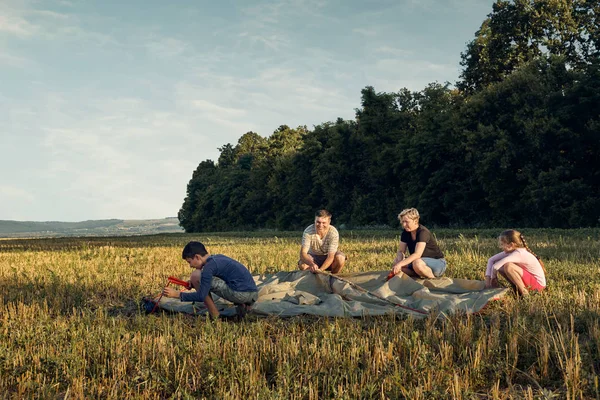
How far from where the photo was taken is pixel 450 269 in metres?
11.5

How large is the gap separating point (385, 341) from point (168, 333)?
2.34 meters

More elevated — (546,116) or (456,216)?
(546,116)

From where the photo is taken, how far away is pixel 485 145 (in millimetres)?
36281

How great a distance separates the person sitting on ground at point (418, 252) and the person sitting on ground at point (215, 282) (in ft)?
9.46

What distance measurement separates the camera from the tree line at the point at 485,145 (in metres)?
32.3

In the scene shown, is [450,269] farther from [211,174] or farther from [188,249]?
[211,174]

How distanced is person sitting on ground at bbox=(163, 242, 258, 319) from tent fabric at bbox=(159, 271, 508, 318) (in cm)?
18

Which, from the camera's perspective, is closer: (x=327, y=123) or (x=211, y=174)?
(x=327, y=123)

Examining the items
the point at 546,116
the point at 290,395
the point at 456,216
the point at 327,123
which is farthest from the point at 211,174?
the point at 290,395

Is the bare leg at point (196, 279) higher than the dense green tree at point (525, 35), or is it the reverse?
the dense green tree at point (525, 35)

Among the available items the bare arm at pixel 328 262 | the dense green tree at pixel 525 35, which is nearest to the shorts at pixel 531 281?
the bare arm at pixel 328 262

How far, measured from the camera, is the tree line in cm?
3231

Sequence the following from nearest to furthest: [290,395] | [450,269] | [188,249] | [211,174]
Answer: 1. [290,395]
2. [188,249]
3. [450,269]
4. [211,174]

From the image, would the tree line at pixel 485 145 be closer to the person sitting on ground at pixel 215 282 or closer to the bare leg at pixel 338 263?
the bare leg at pixel 338 263
